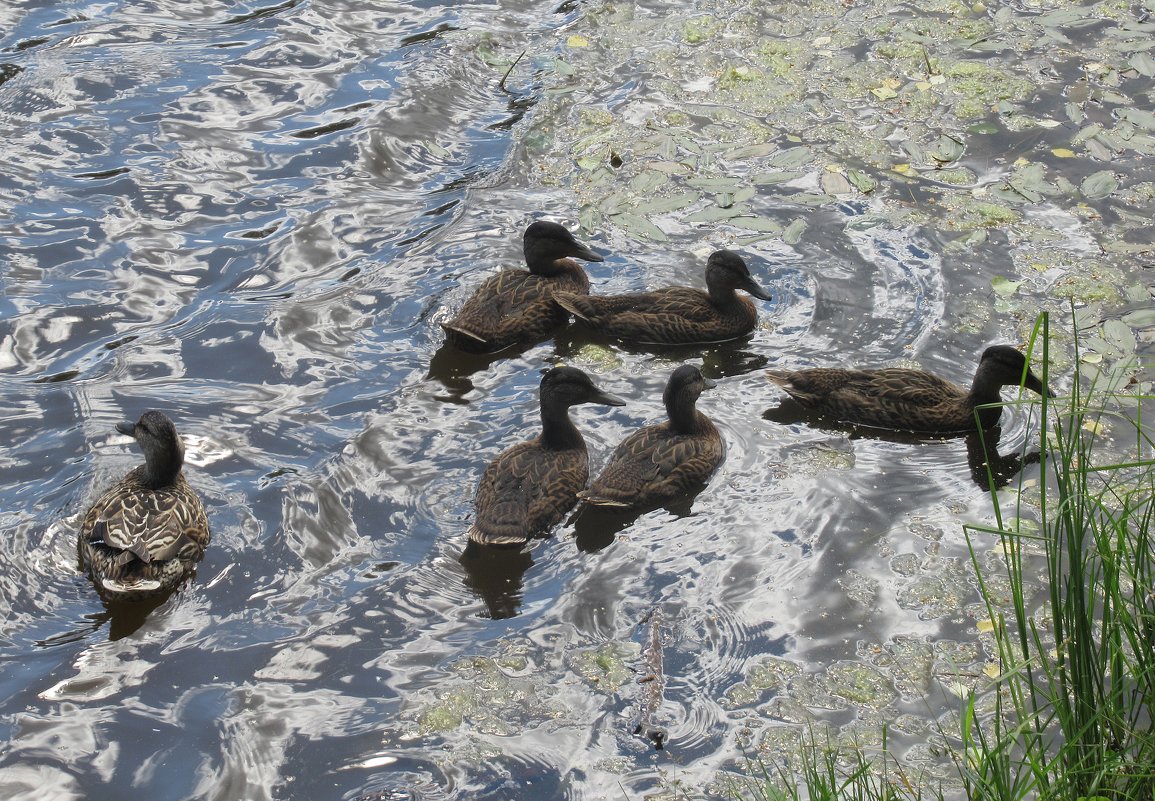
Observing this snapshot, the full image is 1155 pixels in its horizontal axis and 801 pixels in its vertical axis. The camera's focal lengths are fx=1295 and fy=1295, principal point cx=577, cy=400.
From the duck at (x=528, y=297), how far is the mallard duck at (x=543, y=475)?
1.18m

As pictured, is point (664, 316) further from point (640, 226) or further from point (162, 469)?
point (162, 469)

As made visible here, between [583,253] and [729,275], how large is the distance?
3.51 feet

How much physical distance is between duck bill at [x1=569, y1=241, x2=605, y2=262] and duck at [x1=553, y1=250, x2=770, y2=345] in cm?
38

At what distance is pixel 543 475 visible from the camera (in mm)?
7066

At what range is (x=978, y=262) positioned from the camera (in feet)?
29.3

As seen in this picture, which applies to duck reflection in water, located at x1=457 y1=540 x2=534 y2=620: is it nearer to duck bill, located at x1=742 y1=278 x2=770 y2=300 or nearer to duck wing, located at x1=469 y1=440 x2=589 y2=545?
duck wing, located at x1=469 y1=440 x2=589 y2=545

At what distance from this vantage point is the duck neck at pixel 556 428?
289 inches

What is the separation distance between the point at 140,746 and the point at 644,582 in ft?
8.13

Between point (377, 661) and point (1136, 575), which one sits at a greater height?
point (1136, 575)

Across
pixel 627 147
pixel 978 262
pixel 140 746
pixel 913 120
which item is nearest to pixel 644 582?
pixel 140 746

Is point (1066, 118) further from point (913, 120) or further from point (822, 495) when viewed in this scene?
point (822, 495)

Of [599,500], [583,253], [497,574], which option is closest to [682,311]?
[583,253]

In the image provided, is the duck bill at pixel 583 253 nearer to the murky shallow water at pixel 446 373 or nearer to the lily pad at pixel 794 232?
the murky shallow water at pixel 446 373

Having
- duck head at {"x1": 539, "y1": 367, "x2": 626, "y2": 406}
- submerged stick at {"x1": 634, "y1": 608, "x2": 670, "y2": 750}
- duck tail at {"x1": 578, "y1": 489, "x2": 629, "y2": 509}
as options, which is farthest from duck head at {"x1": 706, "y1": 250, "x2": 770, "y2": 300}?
submerged stick at {"x1": 634, "y1": 608, "x2": 670, "y2": 750}
